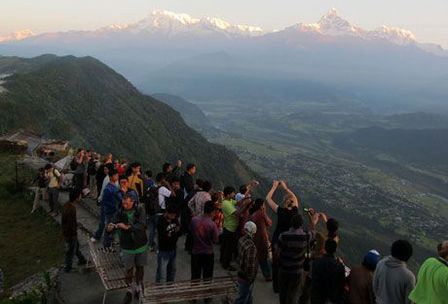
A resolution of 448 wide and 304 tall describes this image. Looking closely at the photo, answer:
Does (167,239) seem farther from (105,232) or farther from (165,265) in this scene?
(105,232)

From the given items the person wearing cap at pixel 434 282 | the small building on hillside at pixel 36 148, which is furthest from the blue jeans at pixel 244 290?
the small building on hillside at pixel 36 148

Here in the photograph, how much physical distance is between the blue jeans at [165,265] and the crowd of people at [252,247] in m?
0.02

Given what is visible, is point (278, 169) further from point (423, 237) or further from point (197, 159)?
point (197, 159)

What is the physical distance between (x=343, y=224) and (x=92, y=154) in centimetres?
11686

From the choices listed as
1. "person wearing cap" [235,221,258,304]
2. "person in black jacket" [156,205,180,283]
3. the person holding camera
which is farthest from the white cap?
"person in black jacket" [156,205,180,283]

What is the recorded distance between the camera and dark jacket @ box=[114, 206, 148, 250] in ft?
31.8

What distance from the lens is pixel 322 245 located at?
9461 millimetres

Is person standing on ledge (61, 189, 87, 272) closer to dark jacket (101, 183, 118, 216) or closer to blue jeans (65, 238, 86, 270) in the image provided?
blue jeans (65, 238, 86, 270)

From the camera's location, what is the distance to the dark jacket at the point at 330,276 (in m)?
8.25

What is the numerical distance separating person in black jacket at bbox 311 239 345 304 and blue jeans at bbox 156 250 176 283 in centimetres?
350

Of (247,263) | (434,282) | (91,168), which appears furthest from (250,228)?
(91,168)

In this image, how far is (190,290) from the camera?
31.1 ft

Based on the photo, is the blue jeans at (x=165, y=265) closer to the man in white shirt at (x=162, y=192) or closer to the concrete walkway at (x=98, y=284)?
the concrete walkway at (x=98, y=284)

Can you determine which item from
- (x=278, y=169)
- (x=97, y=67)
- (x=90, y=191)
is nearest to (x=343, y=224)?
(x=278, y=169)
